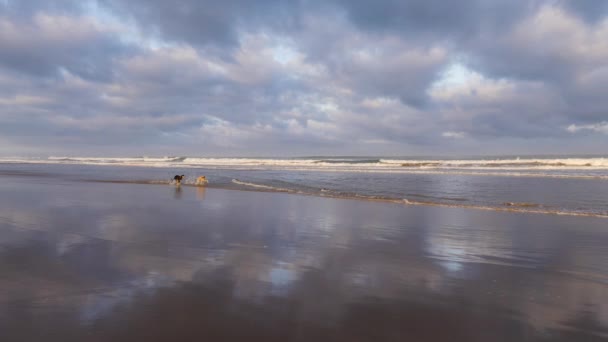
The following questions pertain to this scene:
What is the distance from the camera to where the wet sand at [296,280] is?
3449 millimetres

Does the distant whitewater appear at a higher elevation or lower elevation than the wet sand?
higher

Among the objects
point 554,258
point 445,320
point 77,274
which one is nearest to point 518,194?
point 554,258

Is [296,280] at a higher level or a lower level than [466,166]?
lower

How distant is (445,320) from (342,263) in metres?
2.07

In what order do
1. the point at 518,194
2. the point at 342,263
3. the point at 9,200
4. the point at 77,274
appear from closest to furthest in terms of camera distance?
the point at 77,274
the point at 342,263
the point at 9,200
the point at 518,194

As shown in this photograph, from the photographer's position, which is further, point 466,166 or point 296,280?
point 466,166

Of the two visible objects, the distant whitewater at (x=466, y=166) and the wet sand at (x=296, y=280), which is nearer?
the wet sand at (x=296, y=280)

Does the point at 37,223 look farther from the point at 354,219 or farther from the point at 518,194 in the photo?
the point at 518,194

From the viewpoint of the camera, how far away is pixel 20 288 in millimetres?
4195

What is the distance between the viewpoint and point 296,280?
4746 millimetres

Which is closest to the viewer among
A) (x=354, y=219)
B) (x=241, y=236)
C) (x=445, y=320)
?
(x=445, y=320)

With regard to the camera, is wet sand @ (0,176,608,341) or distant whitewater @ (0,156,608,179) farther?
distant whitewater @ (0,156,608,179)

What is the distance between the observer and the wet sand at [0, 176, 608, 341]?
345cm

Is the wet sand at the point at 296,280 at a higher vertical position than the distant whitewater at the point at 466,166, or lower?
lower
